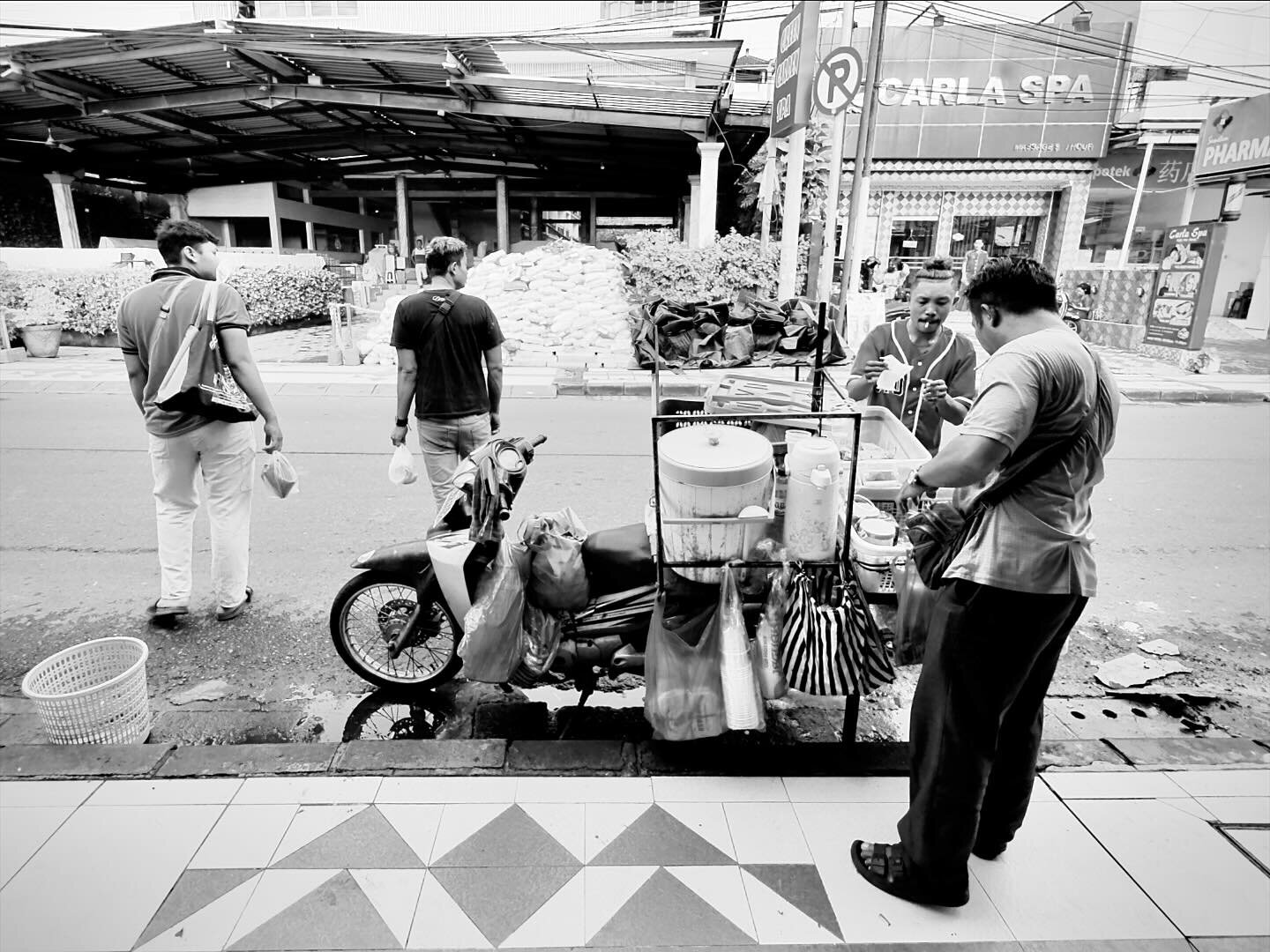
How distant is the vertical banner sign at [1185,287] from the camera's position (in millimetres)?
12383

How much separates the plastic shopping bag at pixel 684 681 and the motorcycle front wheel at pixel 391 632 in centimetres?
99

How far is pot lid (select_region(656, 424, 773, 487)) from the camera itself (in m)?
2.44

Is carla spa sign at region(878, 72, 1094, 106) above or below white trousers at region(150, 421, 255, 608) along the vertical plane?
above

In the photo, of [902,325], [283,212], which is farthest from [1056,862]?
[283,212]

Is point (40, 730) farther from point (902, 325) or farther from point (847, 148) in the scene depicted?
point (847, 148)

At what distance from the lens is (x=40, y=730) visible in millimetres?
3027

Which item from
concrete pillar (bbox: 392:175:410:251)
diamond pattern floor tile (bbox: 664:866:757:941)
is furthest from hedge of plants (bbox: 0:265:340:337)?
diamond pattern floor tile (bbox: 664:866:757:941)

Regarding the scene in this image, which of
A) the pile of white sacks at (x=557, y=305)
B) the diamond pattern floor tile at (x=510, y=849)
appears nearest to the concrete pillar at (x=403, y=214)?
the pile of white sacks at (x=557, y=305)

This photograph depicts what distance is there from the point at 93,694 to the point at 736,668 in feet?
7.99

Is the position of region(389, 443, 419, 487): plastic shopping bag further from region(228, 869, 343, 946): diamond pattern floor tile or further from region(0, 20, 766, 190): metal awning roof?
region(0, 20, 766, 190): metal awning roof

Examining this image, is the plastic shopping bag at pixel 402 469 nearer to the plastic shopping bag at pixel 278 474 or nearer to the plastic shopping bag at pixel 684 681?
the plastic shopping bag at pixel 278 474

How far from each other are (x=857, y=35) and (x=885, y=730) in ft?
77.1

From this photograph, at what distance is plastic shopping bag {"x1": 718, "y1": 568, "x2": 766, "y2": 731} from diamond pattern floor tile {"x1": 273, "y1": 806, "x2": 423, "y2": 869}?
44.7 inches

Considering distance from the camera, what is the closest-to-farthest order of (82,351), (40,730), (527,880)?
(527,880) → (40,730) → (82,351)
